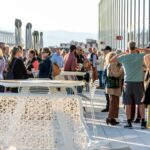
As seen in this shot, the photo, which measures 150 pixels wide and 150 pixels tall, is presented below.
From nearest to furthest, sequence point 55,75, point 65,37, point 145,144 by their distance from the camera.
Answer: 1. point 145,144
2. point 55,75
3. point 65,37

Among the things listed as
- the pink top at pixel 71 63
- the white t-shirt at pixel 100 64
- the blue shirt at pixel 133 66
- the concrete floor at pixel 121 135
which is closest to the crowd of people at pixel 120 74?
the blue shirt at pixel 133 66

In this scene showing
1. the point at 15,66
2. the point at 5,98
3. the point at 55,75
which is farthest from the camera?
the point at 55,75

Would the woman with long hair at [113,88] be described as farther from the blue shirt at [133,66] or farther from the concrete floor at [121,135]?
the blue shirt at [133,66]

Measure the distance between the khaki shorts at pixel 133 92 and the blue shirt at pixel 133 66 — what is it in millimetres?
103

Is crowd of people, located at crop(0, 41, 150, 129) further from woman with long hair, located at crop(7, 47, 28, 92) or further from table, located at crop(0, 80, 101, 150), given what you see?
table, located at crop(0, 80, 101, 150)

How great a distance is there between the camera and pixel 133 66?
11977 mm

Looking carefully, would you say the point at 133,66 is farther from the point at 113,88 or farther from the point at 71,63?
the point at 71,63

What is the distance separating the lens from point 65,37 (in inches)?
5561

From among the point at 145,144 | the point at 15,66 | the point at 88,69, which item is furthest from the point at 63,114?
the point at 88,69

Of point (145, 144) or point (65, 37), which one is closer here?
point (145, 144)

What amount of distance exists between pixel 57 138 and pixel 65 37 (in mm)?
133944

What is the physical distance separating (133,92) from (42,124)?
4840 millimetres

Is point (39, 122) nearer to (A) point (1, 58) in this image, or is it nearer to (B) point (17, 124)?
(B) point (17, 124)

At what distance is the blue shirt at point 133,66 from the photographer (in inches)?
469
